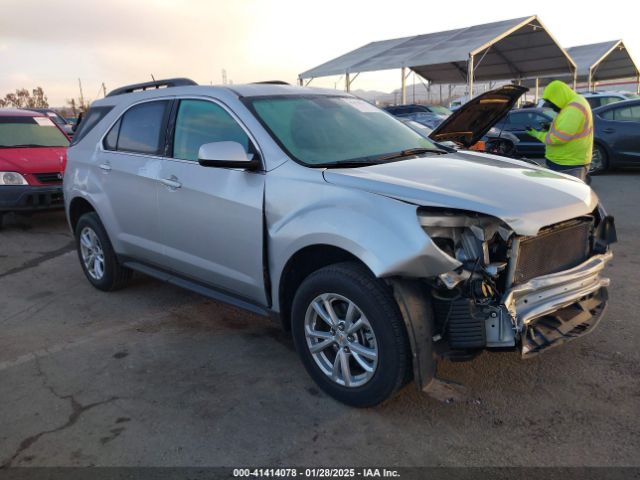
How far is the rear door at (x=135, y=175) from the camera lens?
4395mm

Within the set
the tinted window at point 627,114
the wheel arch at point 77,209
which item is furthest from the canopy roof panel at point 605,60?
the wheel arch at point 77,209

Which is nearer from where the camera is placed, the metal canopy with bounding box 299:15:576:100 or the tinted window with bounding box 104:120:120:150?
the tinted window with bounding box 104:120:120:150

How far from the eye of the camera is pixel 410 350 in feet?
9.12

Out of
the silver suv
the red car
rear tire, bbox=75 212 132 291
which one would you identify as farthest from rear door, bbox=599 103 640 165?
the red car

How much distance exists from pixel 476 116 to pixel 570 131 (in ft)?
4.54

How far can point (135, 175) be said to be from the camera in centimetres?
452

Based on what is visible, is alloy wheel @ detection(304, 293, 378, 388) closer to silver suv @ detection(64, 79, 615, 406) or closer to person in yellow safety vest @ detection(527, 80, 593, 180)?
silver suv @ detection(64, 79, 615, 406)

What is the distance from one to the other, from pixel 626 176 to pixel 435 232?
33.5 feet

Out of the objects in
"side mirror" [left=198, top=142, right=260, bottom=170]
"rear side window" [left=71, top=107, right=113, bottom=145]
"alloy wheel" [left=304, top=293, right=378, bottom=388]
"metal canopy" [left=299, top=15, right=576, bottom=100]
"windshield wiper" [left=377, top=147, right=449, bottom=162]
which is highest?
"metal canopy" [left=299, top=15, right=576, bottom=100]

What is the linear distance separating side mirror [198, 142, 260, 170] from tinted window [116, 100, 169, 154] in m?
1.12

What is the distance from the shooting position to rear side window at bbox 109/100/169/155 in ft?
14.5

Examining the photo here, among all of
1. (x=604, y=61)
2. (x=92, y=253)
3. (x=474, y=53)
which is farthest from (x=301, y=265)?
(x=604, y=61)

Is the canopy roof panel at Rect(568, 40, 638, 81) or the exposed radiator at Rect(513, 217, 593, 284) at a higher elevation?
the canopy roof panel at Rect(568, 40, 638, 81)

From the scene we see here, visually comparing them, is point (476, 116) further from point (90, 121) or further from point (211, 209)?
point (90, 121)
